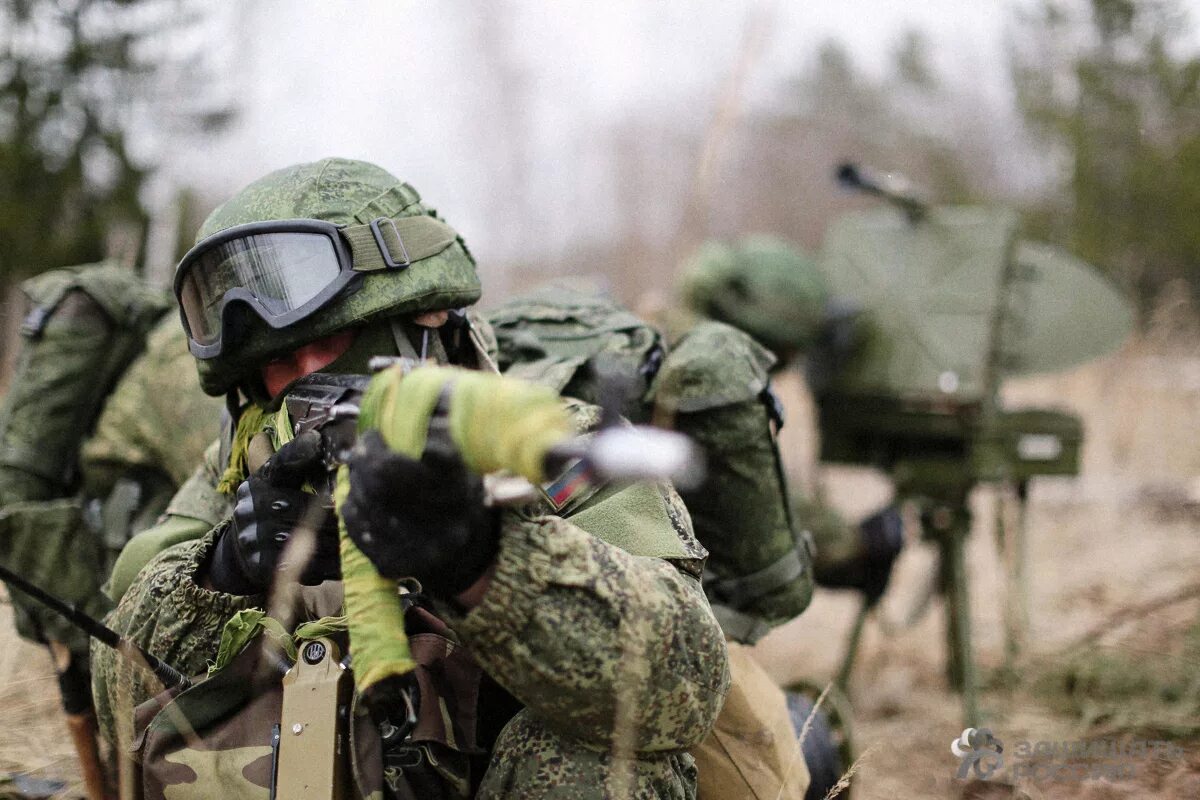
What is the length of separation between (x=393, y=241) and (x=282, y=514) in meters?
0.56

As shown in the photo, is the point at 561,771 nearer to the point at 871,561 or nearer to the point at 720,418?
the point at 720,418

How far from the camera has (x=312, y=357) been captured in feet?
6.15

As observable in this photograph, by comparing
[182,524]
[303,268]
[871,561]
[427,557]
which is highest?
[303,268]

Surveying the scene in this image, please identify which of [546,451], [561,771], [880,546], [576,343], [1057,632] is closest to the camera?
[546,451]

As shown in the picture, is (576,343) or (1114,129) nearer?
(576,343)

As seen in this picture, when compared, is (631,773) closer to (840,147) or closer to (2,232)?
(2,232)

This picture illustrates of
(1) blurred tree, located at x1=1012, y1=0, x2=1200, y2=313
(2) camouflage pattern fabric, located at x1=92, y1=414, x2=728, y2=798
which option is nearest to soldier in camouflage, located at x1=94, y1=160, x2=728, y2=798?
(2) camouflage pattern fabric, located at x1=92, y1=414, x2=728, y2=798

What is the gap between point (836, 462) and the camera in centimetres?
492

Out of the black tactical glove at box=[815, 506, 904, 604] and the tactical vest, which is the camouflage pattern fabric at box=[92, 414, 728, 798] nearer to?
the tactical vest

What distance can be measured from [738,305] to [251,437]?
10.1 feet

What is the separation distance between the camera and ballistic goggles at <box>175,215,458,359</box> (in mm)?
1804

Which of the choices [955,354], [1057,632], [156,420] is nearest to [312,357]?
[156,420]

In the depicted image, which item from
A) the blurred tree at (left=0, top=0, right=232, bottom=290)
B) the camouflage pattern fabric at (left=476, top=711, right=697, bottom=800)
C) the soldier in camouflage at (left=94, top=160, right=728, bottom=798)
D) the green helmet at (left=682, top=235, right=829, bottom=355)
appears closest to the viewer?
the soldier in camouflage at (left=94, top=160, right=728, bottom=798)

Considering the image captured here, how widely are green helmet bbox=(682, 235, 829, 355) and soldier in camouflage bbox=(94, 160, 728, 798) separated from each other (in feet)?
8.63
